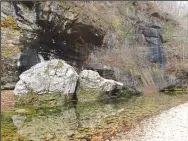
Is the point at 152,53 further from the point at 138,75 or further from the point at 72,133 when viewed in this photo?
the point at 72,133

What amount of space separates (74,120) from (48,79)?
15.1 feet

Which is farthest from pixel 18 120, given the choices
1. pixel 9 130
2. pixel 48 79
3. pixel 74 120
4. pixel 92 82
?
pixel 92 82

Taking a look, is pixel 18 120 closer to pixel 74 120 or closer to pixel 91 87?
pixel 74 120

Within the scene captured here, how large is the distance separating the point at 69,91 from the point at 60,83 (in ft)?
2.40

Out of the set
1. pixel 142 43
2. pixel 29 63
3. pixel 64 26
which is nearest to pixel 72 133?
pixel 29 63

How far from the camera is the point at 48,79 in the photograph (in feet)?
51.8

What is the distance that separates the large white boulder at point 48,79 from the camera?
1505 cm

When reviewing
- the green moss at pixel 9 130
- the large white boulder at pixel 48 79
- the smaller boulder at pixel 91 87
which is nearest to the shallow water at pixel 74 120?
the green moss at pixel 9 130

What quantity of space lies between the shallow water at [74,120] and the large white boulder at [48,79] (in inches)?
39.7

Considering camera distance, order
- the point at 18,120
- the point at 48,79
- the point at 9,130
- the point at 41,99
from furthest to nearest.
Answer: the point at 48,79 → the point at 41,99 → the point at 18,120 → the point at 9,130

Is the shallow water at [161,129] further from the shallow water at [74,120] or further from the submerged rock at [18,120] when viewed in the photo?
the submerged rock at [18,120]

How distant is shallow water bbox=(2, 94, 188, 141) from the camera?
363 inches

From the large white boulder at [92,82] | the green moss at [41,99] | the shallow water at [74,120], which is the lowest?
the shallow water at [74,120]

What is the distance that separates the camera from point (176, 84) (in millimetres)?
18219
